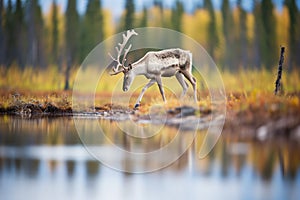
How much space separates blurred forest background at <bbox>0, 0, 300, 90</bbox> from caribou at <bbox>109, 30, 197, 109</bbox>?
49.8 inches

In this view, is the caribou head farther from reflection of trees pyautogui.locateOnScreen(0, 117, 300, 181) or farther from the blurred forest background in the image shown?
the blurred forest background

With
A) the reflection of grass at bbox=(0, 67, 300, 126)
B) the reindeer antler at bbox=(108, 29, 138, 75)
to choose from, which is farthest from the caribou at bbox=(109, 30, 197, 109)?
the reflection of grass at bbox=(0, 67, 300, 126)

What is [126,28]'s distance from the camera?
359 inches

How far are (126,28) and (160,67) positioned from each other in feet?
5.31

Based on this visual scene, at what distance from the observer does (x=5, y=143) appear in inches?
296

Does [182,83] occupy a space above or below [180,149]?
above

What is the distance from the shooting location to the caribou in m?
7.73

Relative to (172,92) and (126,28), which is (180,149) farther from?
(126,28)

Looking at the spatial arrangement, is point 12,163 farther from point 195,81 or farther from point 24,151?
point 195,81

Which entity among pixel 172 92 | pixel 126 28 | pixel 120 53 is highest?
pixel 126 28

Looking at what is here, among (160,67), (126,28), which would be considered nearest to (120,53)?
(160,67)

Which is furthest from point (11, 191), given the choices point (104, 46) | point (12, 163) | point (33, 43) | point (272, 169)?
point (33, 43)

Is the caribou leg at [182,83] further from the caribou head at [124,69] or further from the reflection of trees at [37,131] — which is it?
the reflection of trees at [37,131]

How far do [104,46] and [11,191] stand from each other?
3.63 metres
